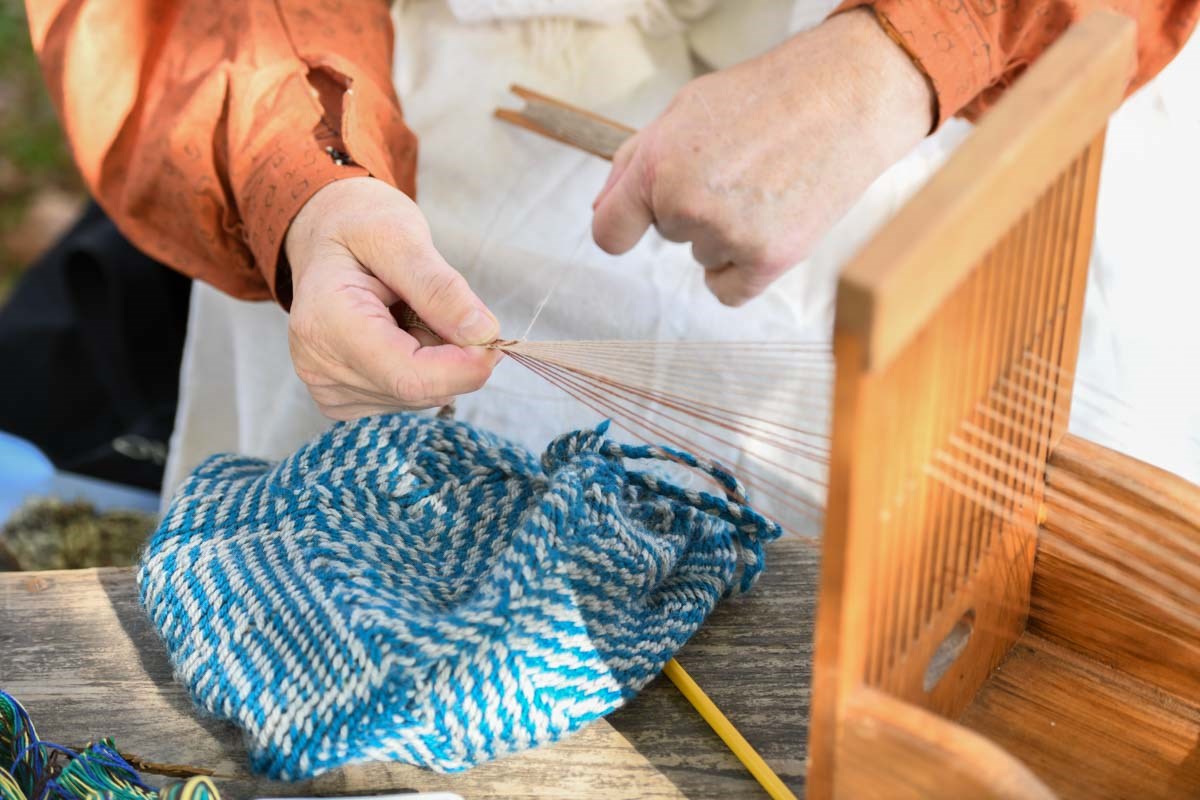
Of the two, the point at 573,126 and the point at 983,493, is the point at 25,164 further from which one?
the point at 983,493

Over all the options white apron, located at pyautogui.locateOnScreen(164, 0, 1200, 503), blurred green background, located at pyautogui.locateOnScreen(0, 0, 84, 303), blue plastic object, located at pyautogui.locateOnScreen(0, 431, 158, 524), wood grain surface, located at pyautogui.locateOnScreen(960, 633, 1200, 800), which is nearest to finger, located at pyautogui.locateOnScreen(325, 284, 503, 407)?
white apron, located at pyautogui.locateOnScreen(164, 0, 1200, 503)

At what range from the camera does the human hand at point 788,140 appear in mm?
1027

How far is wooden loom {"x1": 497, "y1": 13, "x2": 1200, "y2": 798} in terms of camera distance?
20.9 inches

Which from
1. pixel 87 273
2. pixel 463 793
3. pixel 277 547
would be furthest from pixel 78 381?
pixel 463 793

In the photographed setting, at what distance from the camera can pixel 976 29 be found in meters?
1.03

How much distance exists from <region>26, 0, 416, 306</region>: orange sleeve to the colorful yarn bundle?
507 millimetres

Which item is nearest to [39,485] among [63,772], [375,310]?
[375,310]

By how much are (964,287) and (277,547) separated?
1.58 feet

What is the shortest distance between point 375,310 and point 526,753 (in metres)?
0.38

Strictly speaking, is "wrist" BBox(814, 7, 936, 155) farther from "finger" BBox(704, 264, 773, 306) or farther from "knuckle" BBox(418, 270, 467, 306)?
"knuckle" BBox(418, 270, 467, 306)

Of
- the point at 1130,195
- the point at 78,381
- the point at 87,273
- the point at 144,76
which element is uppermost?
the point at 1130,195

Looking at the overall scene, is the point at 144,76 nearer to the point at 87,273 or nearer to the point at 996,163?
the point at 87,273

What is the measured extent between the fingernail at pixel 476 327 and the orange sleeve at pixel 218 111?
0.29 meters

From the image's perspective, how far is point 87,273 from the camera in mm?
1984
